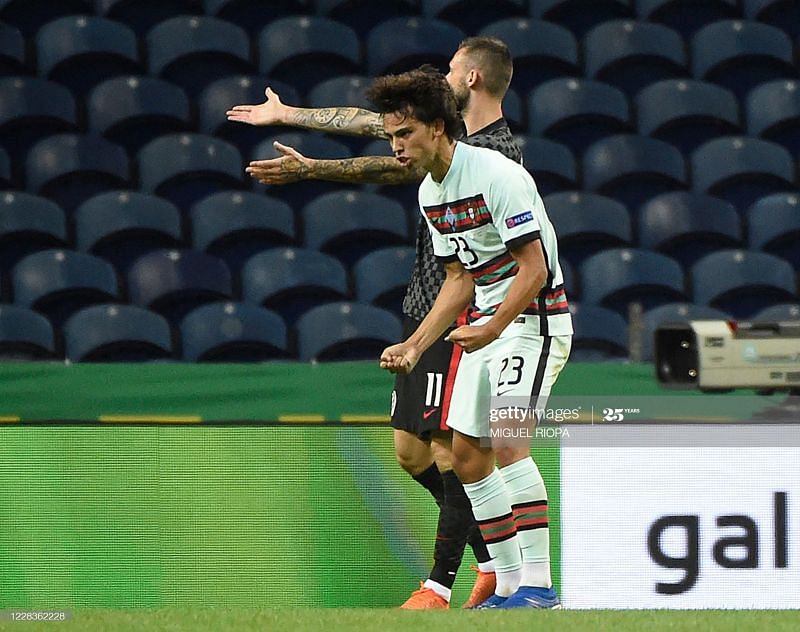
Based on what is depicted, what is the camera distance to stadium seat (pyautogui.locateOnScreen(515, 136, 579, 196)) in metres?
8.22

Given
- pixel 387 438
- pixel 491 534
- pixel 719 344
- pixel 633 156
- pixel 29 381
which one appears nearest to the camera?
pixel 719 344

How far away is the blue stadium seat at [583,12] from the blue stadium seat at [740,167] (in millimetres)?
1191

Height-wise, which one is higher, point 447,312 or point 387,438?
point 447,312

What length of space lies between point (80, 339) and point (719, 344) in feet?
14.5

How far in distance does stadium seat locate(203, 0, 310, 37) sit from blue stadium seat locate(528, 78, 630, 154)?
1584 mm

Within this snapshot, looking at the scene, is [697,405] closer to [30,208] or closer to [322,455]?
[322,455]

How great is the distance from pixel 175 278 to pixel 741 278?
295 cm

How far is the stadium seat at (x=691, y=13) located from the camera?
9211mm

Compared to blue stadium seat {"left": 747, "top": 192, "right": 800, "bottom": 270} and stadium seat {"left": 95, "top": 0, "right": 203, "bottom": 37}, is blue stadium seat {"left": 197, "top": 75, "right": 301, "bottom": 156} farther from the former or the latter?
blue stadium seat {"left": 747, "top": 192, "right": 800, "bottom": 270}

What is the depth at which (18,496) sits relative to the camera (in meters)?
4.39

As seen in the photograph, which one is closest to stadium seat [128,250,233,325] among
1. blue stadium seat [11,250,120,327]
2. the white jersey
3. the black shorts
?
blue stadium seat [11,250,120,327]

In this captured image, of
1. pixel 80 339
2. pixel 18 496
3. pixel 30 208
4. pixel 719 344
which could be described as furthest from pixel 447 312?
pixel 30 208

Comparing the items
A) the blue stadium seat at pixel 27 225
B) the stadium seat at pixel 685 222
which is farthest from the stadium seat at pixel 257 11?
the stadium seat at pixel 685 222

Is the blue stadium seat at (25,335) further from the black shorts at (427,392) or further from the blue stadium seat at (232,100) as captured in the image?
the black shorts at (427,392)
